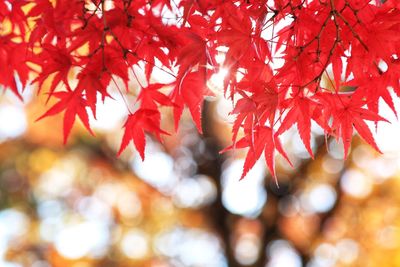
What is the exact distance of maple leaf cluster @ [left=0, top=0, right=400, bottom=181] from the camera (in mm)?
1174

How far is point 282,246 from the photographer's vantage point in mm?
4879

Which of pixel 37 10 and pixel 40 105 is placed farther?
pixel 40 105

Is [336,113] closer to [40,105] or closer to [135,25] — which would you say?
[135,25]

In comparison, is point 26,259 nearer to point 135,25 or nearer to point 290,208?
point 290,208

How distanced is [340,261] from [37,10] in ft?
14.6

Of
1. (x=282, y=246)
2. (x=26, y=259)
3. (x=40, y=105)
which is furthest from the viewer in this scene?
(x=26, y=259)

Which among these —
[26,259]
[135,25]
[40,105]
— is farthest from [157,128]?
[26,259]

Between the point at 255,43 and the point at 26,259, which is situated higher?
the point at 255,43

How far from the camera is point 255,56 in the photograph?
1.21 m

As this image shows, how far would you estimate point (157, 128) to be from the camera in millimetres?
1363

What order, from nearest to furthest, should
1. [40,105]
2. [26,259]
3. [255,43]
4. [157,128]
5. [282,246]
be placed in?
[255,43] → [157,128] → [282,246] → [40,105] → [26,259]

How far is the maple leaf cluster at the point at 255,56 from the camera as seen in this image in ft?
3.85

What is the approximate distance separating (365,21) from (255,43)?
236mm

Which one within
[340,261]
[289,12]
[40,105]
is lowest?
[340,261]
